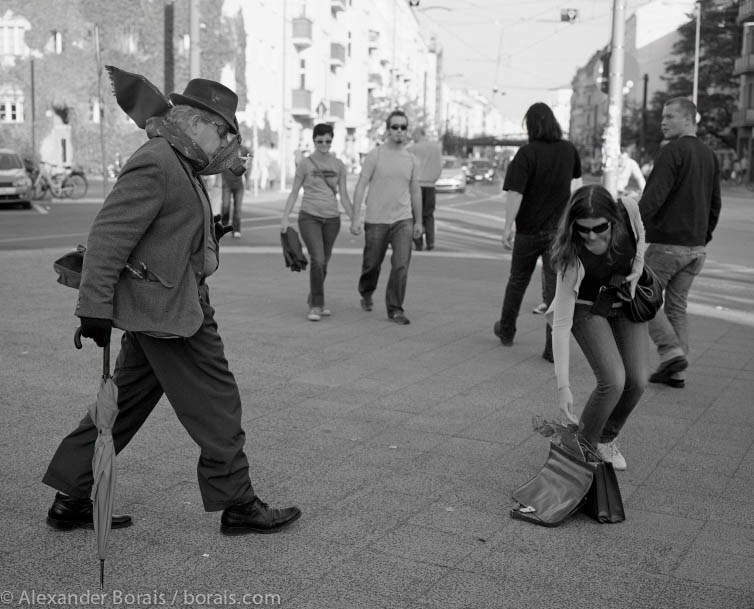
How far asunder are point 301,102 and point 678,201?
56.2 metres

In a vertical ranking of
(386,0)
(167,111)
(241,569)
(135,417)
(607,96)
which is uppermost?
(386,0)

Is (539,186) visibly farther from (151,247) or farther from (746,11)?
(746,11)

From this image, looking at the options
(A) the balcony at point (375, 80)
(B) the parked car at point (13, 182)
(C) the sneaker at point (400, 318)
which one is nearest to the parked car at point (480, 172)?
(A) the balcony at point (375, 80)

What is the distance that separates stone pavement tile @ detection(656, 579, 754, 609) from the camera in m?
3.79

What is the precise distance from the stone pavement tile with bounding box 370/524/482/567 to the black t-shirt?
14.2 ft

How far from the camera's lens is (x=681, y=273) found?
24.9 feet

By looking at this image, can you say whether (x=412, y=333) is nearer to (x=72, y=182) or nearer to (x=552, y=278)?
(x=552, y=278)

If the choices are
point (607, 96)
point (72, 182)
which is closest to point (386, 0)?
point (72, 182)

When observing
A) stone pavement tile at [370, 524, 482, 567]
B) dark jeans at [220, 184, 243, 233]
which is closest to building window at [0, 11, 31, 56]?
dark jeans at [220, 184, 243, 233]

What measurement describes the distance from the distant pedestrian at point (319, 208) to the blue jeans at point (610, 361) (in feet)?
16.4

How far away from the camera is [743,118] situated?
72312mm

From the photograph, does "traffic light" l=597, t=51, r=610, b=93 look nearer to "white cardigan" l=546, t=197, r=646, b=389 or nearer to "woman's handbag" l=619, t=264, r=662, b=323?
"woman's handbag" l=619, t=264, r=662, b=323

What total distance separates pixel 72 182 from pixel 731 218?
19150mm

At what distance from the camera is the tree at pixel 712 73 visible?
249ft
